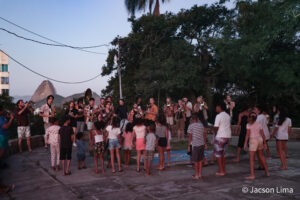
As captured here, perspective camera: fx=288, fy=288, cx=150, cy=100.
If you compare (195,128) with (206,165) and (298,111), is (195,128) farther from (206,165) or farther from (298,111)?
(298,111)

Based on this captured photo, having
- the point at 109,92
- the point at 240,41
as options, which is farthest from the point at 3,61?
the point at 240,41

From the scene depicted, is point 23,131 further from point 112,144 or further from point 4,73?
point 4,73

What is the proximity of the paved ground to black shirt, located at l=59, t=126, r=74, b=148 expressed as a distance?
789 mm

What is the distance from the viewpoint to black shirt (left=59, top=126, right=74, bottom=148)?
25.5 feet

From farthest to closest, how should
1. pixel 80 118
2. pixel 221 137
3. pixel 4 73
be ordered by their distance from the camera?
pixel 4 73, pixel 80 118, pixel 221 137

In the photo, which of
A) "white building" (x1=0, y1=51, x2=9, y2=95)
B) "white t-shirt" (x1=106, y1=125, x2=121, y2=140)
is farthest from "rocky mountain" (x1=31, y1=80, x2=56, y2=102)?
"white t-shirt" (x1=106, y1=125, x2=121, y2=140)

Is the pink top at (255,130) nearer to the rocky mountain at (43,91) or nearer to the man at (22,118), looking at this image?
the man at (22,118)

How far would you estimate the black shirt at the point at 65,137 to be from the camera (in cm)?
776

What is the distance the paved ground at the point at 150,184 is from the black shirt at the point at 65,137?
2.59ft

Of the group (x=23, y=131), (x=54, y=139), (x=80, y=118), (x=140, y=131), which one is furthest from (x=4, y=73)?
(x=140, y=131)

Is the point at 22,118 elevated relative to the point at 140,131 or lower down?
elevated

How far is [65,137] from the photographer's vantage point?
7805 mm

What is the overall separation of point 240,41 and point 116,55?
33.0 ft

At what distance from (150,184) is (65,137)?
9.15ft
